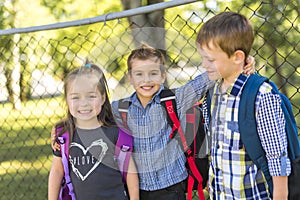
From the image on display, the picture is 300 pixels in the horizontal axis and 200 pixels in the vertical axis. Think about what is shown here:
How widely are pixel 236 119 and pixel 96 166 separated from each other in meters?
0.87

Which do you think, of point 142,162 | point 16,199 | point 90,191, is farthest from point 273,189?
point 16,199

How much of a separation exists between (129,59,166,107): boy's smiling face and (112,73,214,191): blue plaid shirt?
1.9 inches

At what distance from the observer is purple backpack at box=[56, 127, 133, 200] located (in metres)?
2.69

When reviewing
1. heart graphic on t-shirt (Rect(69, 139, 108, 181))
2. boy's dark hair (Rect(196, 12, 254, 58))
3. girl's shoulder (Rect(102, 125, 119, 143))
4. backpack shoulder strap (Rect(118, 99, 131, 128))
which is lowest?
heart graphic on t-shirt (Rect(69, 139, 108, 181))

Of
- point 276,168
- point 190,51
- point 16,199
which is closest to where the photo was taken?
point 276,168

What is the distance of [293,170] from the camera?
7.08 ft

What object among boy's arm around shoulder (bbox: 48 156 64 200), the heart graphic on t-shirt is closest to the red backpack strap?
the heart graphic on t-shirt

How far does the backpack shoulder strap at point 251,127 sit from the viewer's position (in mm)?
2166

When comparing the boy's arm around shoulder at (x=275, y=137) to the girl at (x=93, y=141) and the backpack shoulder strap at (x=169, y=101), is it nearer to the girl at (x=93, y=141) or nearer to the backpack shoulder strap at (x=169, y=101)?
the backpack shoulder strap at (x=169, y=101)

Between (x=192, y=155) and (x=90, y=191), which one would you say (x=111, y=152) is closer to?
(x=90, y=191)

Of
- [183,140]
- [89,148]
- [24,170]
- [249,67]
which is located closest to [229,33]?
[249,67]

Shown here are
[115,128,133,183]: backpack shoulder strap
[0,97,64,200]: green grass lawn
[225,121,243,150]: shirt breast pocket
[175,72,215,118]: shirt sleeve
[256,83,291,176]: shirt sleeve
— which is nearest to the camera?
[256,83,291,176]: shirt sleeve

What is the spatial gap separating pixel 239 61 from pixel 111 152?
2.94 ft

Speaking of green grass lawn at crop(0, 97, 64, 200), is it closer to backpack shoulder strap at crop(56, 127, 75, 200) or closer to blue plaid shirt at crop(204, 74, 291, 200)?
backpack shoulder strap at crop(56, 127, 75, 200)
